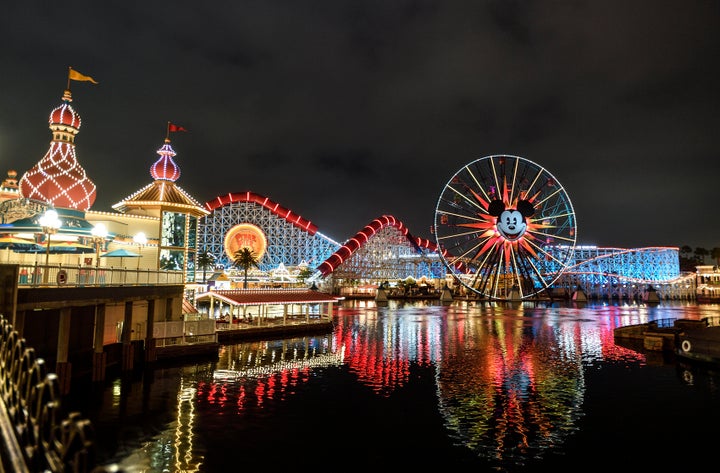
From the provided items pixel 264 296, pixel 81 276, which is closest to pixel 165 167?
pixel 264 296

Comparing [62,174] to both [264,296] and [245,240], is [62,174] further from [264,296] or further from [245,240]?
[245,240]

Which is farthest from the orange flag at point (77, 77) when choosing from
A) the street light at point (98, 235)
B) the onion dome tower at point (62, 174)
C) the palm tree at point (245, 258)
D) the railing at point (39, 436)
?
the palm tree at point (245, 258)

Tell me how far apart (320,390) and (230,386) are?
3.50 metres

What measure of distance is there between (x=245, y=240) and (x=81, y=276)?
51.9m

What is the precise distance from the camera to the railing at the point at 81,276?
14.5 metres

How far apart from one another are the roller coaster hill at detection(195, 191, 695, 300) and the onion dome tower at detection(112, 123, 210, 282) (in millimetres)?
22325

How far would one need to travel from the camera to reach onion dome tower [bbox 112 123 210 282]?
27766 millimetres

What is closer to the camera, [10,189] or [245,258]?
[10,189]

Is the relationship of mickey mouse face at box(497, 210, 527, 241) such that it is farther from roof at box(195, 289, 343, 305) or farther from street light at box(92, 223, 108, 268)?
street light at box(92, 223, 108, 268)

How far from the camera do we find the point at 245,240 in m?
68.4

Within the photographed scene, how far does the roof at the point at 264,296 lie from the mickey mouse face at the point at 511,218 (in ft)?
98.6

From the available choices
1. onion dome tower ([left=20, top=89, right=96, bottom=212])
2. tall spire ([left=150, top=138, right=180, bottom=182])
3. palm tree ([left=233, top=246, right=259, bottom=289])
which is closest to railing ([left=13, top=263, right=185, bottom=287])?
onion dome tower ([left=20, top=89, right=96, bottom=212])

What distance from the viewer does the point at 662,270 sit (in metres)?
109

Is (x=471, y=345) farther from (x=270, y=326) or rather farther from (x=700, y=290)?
(x=700, y=290)
